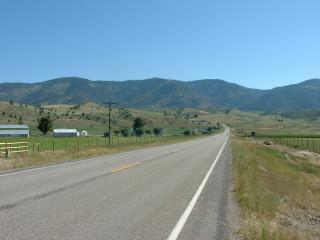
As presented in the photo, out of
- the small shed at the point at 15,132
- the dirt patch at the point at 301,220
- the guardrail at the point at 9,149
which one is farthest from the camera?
the small shed at the point at 15,132

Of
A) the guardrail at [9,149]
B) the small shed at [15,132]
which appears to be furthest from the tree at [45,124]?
the guardrail at [9,149]

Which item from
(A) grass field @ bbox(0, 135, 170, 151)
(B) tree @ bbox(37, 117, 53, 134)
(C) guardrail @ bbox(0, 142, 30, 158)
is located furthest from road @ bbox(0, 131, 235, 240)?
(B) tree @ bbox(37, 117, 53, 134)

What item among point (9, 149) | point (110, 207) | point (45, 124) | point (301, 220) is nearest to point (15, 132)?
point (45, 124)

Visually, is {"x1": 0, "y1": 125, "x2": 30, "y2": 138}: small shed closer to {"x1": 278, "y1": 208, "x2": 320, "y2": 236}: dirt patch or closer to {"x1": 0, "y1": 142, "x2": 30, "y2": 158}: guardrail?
{"x1": 0, "y1": 142, "x2": 30, "y2": 158}: guardrail

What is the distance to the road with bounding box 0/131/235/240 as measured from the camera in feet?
29.7

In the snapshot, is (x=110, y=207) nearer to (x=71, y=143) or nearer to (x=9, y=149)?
(x=9, y=149)

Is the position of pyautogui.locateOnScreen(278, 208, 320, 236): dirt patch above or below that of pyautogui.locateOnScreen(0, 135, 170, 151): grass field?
above

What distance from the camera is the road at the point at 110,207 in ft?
29.7

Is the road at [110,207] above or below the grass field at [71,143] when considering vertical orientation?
above

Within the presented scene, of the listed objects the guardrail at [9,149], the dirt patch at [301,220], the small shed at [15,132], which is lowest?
the small shed at [15,132]

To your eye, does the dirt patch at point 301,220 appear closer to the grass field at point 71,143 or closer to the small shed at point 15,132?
the grass field at point 71,143

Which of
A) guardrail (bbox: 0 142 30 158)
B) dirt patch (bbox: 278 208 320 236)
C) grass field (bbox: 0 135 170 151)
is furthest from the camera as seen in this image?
grass field (bbox: 0 135 170 151)

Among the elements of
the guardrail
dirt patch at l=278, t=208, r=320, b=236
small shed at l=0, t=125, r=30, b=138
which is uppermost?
the guardrail

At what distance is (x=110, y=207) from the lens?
39.1ft
